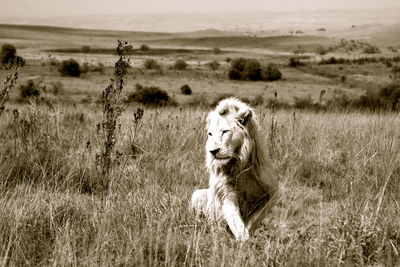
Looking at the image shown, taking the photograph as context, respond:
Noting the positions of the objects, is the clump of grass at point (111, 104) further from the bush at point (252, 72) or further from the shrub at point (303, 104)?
the bush at point (252, 72)

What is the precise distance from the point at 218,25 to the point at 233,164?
184 metres

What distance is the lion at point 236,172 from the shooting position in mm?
4234

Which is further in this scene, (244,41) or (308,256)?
(244,41)

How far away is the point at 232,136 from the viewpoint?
4.24m

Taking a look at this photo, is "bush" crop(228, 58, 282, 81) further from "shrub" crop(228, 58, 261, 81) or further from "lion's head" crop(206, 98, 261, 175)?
"lion's head" crop(206, 98, 261, 175)

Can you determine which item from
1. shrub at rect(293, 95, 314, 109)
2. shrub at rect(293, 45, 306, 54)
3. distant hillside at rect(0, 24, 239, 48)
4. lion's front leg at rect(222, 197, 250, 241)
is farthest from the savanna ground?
shrub at rect(293, 45, 306, 54)

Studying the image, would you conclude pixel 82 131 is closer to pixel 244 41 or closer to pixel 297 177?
pixel 297 177

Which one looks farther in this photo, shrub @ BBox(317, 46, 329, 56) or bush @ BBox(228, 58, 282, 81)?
shrub @ BBox(317, 46, 329, 56)

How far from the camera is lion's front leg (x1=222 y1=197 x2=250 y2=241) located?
4020mm

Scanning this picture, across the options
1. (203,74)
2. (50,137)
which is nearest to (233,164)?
(50,137)

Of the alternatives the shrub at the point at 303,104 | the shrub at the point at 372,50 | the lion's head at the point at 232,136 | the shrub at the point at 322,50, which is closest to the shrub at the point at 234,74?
the shrub at the point at 303,104

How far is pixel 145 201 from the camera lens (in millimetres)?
4312

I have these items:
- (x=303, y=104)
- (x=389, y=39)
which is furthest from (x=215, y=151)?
(x=389, y=39)

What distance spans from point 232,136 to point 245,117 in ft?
0.62
